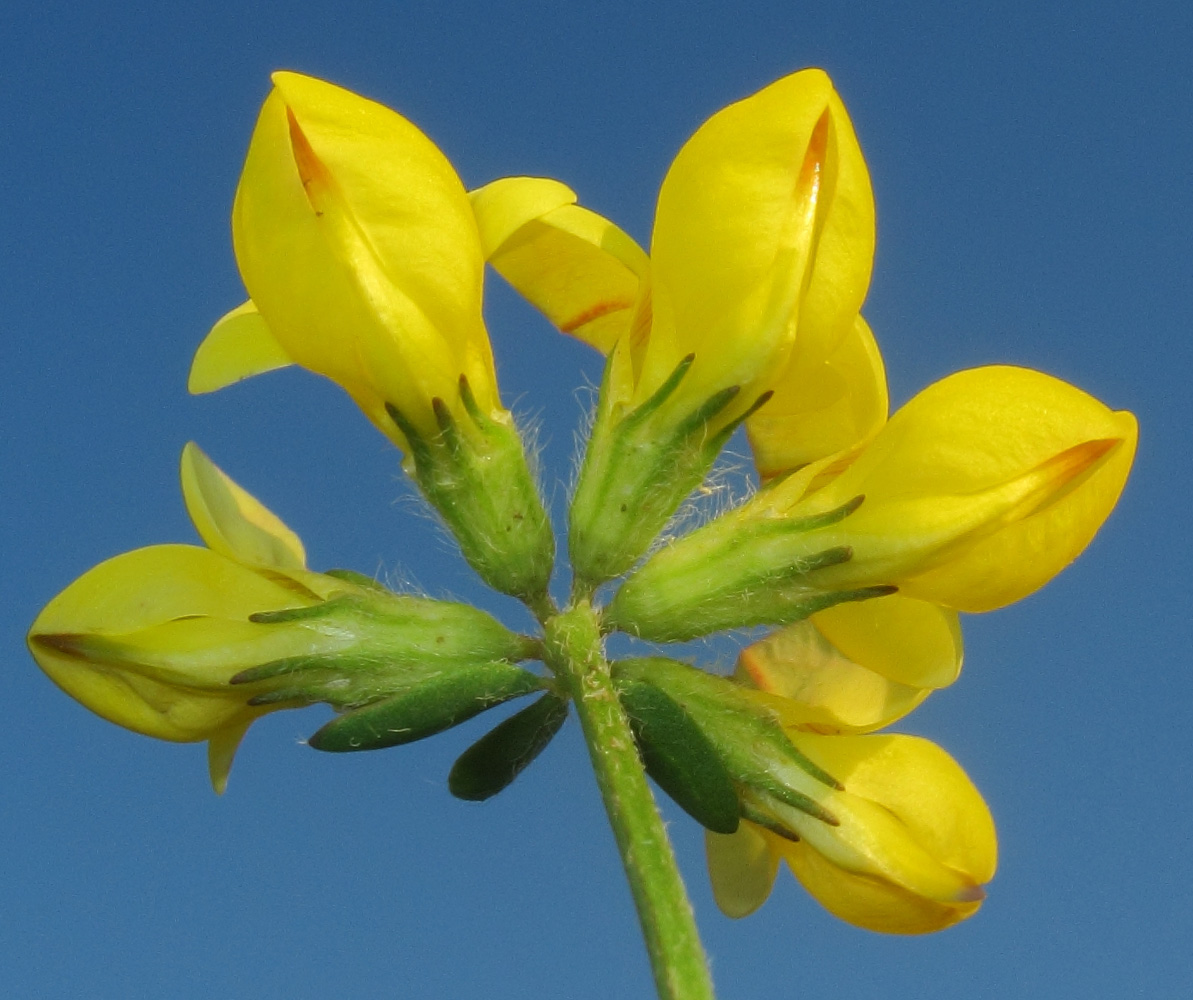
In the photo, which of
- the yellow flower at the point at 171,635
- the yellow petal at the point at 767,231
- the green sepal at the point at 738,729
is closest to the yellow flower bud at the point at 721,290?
the yellow petal at the point at 767,231

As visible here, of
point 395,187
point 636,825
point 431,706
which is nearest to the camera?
point 636,825

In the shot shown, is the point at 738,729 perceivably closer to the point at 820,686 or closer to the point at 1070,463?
the point at 820,686

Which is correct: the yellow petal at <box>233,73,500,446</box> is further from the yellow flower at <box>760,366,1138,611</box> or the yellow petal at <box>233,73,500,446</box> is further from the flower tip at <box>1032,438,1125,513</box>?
the flower tip at <box>1032,438,1125,513</box>

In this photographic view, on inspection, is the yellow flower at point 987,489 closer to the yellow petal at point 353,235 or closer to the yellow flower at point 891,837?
the yellow flower at point 891,837

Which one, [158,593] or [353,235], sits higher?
[353,235]

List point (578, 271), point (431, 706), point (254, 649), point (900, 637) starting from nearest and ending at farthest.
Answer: point (431, 706) → point (254, 649) → point (900, 637) → point (578, 271)

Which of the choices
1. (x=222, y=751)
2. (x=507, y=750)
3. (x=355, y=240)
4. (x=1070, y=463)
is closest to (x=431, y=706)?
(x=507, y=750)

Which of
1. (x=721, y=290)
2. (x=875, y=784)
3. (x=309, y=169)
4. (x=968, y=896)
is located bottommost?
(x=968, y=896)

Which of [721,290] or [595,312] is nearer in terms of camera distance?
[721,290]
